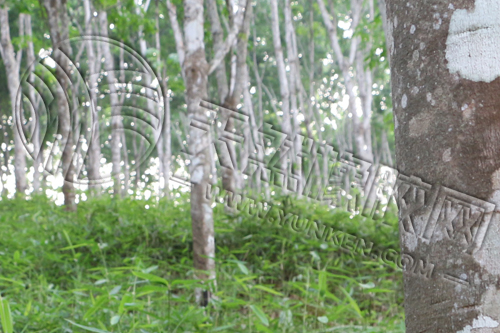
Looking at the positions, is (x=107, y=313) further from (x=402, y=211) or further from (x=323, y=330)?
(x=402, y=211)

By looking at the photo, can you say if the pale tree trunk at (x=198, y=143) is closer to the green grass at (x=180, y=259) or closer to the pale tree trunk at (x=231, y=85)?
the green grass at (x=180, y=259)

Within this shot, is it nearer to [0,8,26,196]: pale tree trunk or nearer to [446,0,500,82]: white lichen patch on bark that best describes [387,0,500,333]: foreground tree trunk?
[446,0,500,82]: white lichen patch on bark

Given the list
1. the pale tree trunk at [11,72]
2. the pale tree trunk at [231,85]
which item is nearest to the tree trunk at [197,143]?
the pale tree trunk at [231,85]

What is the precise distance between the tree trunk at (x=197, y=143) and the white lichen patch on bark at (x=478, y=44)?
244 centimetres

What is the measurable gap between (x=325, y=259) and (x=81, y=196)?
326 centimetres


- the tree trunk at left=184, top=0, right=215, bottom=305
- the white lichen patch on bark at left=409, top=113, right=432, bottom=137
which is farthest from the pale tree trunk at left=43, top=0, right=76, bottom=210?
the white lichen patch on bark at left=409, top=113, right=432, bottom=137

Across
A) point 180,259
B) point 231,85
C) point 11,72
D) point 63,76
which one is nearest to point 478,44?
point 180,259

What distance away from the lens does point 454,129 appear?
3.14 ft

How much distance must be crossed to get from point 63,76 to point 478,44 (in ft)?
18.4

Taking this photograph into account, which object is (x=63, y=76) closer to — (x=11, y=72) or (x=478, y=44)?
(x=11, y=72)

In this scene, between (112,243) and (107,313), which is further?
(112,243)

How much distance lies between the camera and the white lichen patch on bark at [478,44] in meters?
0.95

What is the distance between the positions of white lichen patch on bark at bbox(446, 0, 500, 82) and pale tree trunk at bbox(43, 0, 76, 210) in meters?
4.94

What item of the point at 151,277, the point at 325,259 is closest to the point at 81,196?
the point at 325,259
